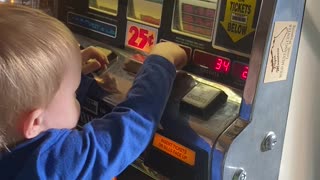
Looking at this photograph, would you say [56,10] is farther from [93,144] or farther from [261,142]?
[261,142]

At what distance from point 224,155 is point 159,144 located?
5.9 inches

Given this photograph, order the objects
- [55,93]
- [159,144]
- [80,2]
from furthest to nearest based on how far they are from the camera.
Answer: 1. [80,2]
2. [159,144]
3. [55,93]

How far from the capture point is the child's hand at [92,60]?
1.14 meters

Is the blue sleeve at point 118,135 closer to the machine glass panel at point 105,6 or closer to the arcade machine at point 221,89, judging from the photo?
the arcade machine at point 221,89

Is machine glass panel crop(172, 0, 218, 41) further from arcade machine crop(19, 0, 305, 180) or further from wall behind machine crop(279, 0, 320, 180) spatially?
wall behind machine crop(279, 0, 320, 180)

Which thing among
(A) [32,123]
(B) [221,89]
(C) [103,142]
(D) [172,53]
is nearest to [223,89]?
(B) [221,89]

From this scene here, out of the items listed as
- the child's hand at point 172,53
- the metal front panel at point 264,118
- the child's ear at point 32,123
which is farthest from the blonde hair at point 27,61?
the metal front panel at point 264,118

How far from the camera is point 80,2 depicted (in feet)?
4.18

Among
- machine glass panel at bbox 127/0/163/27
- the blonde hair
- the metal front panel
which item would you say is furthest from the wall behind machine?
the blonde hair

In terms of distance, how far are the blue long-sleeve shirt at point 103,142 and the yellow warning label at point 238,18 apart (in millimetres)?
122

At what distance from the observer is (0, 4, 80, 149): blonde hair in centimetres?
81

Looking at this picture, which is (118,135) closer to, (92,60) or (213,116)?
(213,116)

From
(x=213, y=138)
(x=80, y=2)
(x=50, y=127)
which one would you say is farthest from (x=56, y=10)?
(x=213, y=138)

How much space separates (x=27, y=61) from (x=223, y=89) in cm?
34
